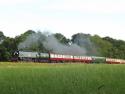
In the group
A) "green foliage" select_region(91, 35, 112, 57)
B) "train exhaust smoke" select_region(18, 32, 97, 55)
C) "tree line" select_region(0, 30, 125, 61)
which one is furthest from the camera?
"green foliage" select_region(91, 35, 112, 57)

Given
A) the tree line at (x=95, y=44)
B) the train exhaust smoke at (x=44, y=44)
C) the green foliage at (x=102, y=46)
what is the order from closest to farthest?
the train exhaust smoke at (x=44, y=44)
the tree line at (x=95, y=44)
the green foliage at (x=102, y=46)

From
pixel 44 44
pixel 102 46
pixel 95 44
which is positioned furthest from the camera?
pixel 95 44

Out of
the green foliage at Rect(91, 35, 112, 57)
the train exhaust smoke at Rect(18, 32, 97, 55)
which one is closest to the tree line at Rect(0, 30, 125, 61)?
the green foliage at Rect(91, 35, 112, 57)

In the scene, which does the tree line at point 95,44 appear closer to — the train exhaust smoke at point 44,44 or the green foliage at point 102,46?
the green foliage at point 102,46

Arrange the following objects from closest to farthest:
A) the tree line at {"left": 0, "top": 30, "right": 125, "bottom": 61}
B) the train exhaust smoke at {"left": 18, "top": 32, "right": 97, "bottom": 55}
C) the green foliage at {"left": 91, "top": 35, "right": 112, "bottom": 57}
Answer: the train exhaust smoke at {"left": 18, "top": 32, "right": 97, "bottom": 55}, the tree line at {"left": 0, "top": 30, "right": 125, "bottom": 61}, the green foliage at {"left": 91, "top": 35, "right": 112, "bottom": 57}

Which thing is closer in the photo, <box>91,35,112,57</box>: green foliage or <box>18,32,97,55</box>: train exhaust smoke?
<box>18,32,97,55</box>: train exhaust smoke

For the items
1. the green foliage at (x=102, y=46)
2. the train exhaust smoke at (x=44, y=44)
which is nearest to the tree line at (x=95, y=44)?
the green foliage at (x=102, y=46)

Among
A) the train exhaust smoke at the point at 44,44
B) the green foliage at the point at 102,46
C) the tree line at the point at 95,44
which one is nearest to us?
the train exhaust smoke at the point at 44,44

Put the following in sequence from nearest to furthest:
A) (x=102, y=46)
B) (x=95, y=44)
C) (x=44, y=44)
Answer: (x=44, y=44), (x=102, y=46), (x=95, y=44)

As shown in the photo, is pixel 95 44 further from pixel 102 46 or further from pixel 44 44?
pixel 44 44

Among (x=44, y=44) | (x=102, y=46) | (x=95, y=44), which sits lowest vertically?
(x=44, y=44)

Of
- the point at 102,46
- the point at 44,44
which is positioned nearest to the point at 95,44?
the point at 102,46

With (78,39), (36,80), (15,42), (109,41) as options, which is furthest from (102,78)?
(109,41)

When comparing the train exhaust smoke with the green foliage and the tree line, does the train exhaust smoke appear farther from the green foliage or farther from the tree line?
the green foliage
